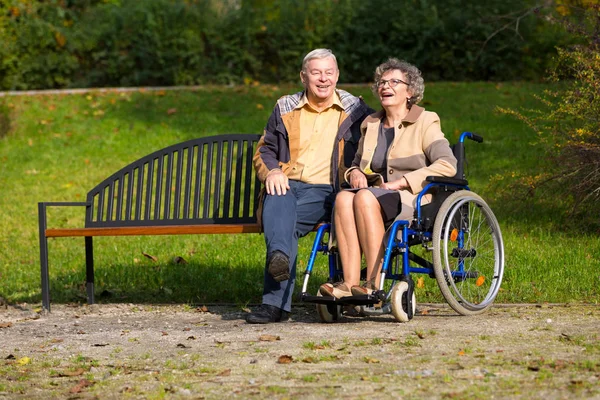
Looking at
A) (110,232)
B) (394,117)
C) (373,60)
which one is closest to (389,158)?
(394,117)

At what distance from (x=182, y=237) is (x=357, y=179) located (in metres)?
3.35

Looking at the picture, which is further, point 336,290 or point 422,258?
point 422,258

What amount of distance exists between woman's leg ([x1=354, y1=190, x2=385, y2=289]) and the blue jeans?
0.46 m

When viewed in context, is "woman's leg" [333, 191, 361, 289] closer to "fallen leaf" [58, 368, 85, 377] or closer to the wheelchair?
the wheelchair

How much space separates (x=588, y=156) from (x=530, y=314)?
2331 millimetres

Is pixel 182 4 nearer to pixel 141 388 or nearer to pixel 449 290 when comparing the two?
pixel 449 290

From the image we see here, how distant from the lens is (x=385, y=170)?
564 cm

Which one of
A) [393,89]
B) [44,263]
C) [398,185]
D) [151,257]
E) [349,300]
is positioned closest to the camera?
[349,300]

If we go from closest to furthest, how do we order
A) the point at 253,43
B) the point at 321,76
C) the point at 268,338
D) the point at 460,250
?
the point at 268,338, the point at 460,250, the point at 321,76, the point at 253,43

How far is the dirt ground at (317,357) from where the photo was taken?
3.84 metres

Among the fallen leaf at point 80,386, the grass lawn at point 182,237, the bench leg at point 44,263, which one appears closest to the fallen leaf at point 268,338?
the fallen leaf at point 80,386

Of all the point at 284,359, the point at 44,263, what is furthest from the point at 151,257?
the point at 284,359

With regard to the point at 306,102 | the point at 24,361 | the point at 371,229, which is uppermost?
the point at 306,102

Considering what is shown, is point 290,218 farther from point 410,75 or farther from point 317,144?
point 410,75
